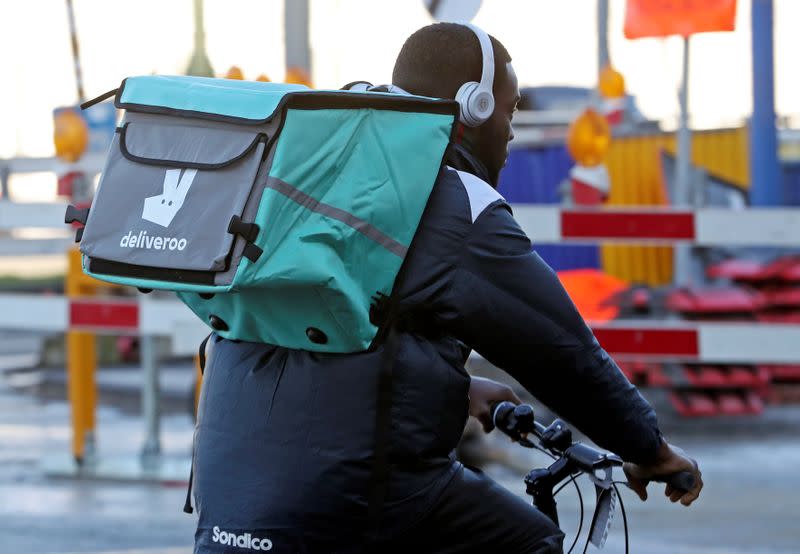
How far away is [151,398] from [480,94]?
6.12m

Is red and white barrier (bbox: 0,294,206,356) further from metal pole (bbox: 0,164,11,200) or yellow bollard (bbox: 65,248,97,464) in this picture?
metal pole (bbox: 0,164,11,200)

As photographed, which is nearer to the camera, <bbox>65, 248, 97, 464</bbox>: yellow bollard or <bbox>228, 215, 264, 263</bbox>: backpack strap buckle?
<bbox>228, 215, 264, 263</bbox>: backpack strap buckle

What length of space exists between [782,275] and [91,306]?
17.9 ft

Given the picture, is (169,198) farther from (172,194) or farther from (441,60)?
(441,60)

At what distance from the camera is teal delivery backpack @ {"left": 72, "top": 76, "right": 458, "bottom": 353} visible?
95.6 inches

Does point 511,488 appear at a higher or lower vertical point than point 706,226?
lower

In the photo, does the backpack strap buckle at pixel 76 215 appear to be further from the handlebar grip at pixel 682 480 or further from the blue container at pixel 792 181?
the blue container at pixel 792 181

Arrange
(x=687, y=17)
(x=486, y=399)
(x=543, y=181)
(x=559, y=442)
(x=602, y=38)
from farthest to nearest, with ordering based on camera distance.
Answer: (x=602, y=38) < (x=543, y=181) < (x=687, y=17) < (x=486, y=399) < (x=559, y=442)

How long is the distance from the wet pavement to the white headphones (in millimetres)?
3487

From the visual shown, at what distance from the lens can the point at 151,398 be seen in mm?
8617

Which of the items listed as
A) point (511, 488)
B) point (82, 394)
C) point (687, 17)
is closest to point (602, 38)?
point (687, 17)

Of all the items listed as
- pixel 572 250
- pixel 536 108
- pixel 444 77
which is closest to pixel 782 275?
pixel 572 250

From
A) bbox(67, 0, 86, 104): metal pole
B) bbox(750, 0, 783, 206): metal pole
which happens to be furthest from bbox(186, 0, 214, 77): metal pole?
bbox(750, 0, 783, 206): metal pole

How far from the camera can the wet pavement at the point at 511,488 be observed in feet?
21.7
